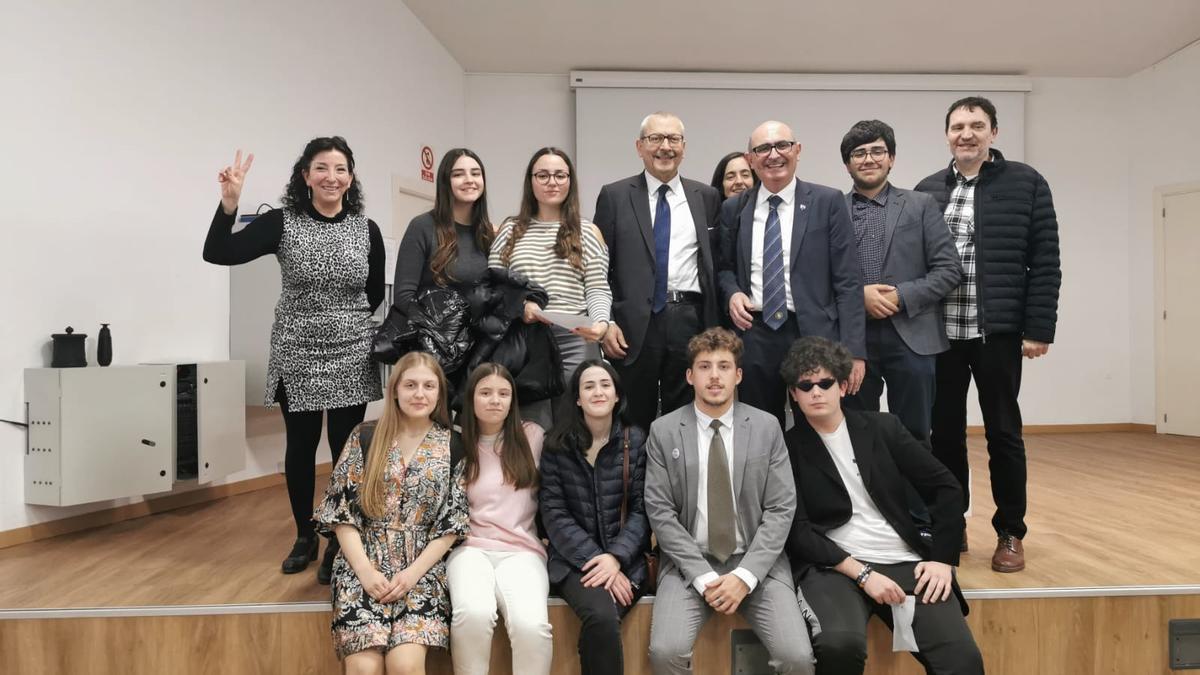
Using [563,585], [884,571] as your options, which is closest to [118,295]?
[563,585]

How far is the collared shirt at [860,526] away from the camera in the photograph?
2.31 meters

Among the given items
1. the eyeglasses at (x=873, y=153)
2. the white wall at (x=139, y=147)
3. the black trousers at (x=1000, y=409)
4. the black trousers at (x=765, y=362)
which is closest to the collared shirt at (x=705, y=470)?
the black trousers at (x=765, y=362)

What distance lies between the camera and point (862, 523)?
2346 mm

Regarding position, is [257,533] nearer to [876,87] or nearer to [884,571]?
[884,571]

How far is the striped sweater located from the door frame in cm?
628

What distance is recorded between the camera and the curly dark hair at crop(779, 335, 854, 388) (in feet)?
7.68

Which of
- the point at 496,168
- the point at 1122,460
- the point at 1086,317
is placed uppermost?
the point at 496,168

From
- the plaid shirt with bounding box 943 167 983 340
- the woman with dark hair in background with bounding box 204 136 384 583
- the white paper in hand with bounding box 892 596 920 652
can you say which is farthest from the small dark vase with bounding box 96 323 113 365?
the plaid shirt with bounding box 943 167 983 340

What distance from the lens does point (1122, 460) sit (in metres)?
5.26

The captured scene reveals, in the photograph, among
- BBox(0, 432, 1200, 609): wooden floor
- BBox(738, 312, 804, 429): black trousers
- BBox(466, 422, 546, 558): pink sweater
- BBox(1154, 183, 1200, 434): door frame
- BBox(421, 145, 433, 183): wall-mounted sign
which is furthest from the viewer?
BBox(1154, 183, 1200, 434): door frame

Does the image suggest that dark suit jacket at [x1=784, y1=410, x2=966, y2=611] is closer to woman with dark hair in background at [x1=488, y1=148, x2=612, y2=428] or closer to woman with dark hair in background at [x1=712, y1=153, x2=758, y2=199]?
woman with dark hair in background at [x1=488, y1=148, x2=612, y2=428]

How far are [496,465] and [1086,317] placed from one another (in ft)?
21.4

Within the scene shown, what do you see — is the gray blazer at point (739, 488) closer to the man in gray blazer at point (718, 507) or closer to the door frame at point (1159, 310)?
the man in gray blazer at point (718, 507)

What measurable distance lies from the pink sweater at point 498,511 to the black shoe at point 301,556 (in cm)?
72
